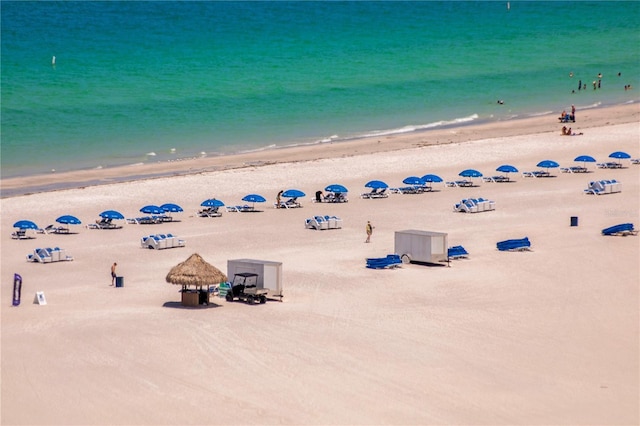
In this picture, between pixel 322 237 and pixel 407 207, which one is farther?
pixel 407 207

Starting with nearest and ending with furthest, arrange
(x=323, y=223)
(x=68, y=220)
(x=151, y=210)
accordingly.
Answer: (x=323, y=223), (x=68, y=220), (x=151, y=210)

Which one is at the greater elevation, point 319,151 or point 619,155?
point 319,151

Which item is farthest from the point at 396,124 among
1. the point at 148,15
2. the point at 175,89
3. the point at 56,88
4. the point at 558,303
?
the point at 148,15

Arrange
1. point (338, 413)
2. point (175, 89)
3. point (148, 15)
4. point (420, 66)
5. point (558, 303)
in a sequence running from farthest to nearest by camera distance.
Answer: point (148, 15)
point (420, 66)
point (175, 89)
point (558, 303)
point (338, 413)

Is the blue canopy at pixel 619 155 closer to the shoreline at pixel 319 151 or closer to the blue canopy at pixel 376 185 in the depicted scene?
the blue canopy at pixel 376 185

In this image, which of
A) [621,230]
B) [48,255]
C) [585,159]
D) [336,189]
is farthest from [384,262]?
[585,159]

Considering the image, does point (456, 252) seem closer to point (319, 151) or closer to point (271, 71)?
point (319, 151)

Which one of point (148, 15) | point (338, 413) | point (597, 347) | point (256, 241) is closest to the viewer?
point (338, 413)

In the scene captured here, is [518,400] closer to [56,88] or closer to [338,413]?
[338,413]
